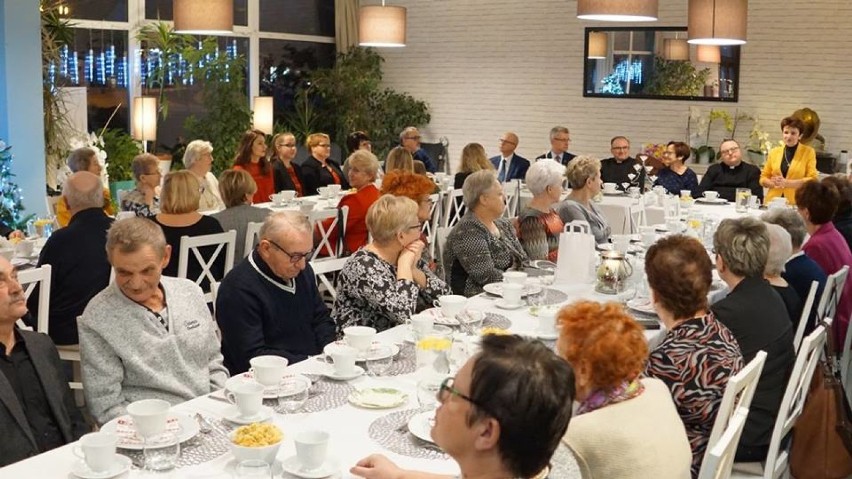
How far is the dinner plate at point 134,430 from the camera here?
8.38 ft

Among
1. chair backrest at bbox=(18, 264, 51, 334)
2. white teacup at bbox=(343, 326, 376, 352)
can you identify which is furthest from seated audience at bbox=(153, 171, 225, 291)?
white teacup at bbox=(343, 326, 376, 352)

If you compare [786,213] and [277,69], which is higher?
[277,69]

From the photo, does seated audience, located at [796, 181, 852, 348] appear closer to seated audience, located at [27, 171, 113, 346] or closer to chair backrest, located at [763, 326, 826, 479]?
chair backrest, located at [763, 326, 826, 479]

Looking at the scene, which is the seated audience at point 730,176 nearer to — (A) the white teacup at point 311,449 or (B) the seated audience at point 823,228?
(B) the seated audience at point 823,228

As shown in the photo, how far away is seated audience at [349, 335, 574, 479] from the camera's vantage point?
1.90 meters

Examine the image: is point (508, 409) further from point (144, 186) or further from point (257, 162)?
point (257, 162)

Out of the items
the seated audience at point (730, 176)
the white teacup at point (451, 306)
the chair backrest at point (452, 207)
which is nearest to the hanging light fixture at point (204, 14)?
the chair backrest at point (452, 207)

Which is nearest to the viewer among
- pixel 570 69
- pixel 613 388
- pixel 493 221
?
pixel 613 388

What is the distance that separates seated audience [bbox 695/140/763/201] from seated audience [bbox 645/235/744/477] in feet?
21.2

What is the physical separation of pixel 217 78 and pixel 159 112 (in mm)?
728

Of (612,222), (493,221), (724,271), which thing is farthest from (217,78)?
(724,271)

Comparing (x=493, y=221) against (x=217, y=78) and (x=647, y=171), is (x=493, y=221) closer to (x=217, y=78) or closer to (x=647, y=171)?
(x=647, y=171)

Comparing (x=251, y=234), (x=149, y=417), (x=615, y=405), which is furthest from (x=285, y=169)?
(x=615, y=405)

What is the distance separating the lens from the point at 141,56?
11.0 m
